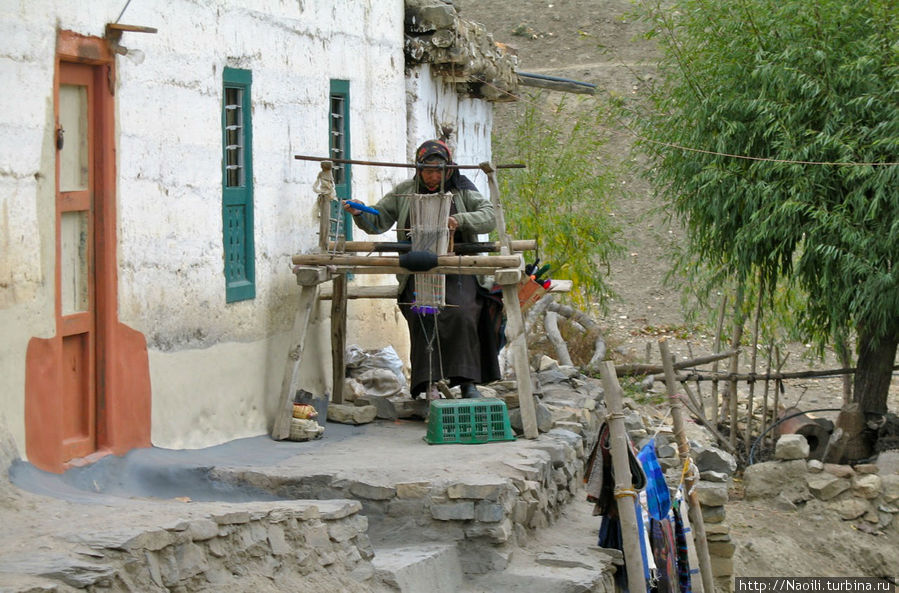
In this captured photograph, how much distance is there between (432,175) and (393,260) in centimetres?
76

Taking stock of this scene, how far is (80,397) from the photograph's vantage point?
21.3 ft

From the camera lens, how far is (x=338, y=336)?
8.76 meters

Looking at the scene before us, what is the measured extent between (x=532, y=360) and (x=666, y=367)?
460 centimetres

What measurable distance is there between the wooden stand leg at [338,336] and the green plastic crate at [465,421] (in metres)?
1.12

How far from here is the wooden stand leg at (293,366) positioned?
784 cm

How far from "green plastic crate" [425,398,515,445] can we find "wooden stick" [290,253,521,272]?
2.86 ft

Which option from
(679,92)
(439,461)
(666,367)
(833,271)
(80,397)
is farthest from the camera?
(679,92)

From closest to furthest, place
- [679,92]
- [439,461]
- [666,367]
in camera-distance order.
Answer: [439,461] < [666,367] < [679,92]

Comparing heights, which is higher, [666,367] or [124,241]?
[124,241]

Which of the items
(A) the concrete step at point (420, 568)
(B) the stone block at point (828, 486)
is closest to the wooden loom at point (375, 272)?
(A) the concrete step at point (420, 568)

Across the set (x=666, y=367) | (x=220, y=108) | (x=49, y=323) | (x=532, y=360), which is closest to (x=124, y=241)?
(x=49, y=323)

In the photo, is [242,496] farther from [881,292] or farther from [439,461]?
[881,292]

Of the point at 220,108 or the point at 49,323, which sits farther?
the point at 220,108

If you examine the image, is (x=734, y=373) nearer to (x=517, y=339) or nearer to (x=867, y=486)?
(x=867, y=486)
